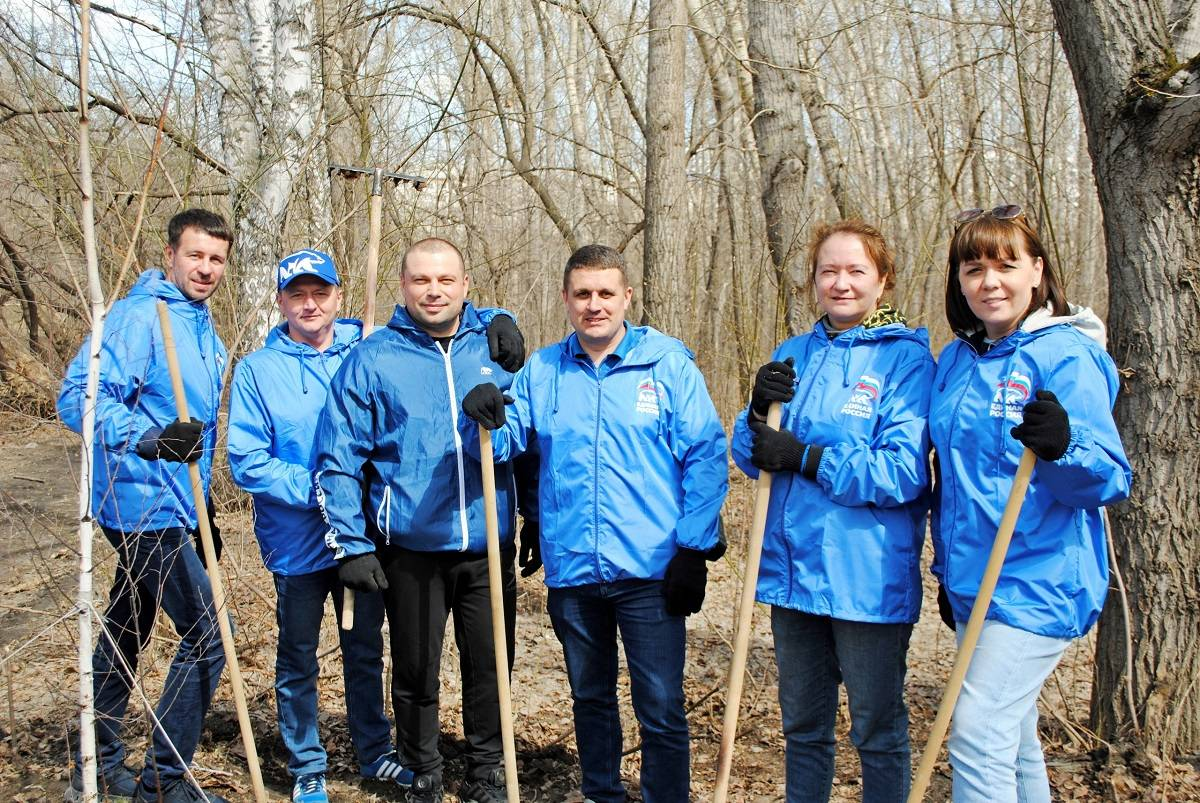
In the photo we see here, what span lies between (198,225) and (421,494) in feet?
4.36

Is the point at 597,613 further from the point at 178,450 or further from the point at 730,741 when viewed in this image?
the point at 178,450

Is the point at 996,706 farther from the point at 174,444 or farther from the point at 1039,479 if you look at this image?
the point at 174,444

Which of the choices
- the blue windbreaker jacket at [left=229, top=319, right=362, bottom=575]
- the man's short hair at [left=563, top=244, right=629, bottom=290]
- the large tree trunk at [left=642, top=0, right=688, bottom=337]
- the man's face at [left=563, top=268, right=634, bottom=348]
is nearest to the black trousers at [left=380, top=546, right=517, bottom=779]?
the blue windbreaker jacket at [left=229, top=319, right=362, bottom=575]

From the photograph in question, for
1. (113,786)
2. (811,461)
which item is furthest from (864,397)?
(113,786)

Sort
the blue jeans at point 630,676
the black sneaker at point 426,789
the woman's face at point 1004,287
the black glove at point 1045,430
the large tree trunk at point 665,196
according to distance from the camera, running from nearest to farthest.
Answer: the black glove at point 1045,430
the woman's face at point 1004,287
the blue jeans at point 630,676
the black sneaker at point 426,789
the large tree trunk at point 665,196

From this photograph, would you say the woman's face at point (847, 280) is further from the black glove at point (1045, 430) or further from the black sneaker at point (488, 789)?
the black sneaker at point (488, 789)

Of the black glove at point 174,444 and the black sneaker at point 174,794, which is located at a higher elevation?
the black glove at point 174,444

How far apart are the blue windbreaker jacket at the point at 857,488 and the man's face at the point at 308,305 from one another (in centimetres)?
189

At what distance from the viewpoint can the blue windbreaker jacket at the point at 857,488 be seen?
2729 millimetres

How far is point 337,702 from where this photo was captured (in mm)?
4859

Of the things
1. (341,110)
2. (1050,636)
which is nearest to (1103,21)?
(1050,636)

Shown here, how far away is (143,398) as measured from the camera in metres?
3.45

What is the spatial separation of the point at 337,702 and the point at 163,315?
8.34 feet

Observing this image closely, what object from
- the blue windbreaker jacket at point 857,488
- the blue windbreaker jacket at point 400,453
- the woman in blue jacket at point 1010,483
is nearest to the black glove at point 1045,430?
the woman in blue jacket at point 1010,483
